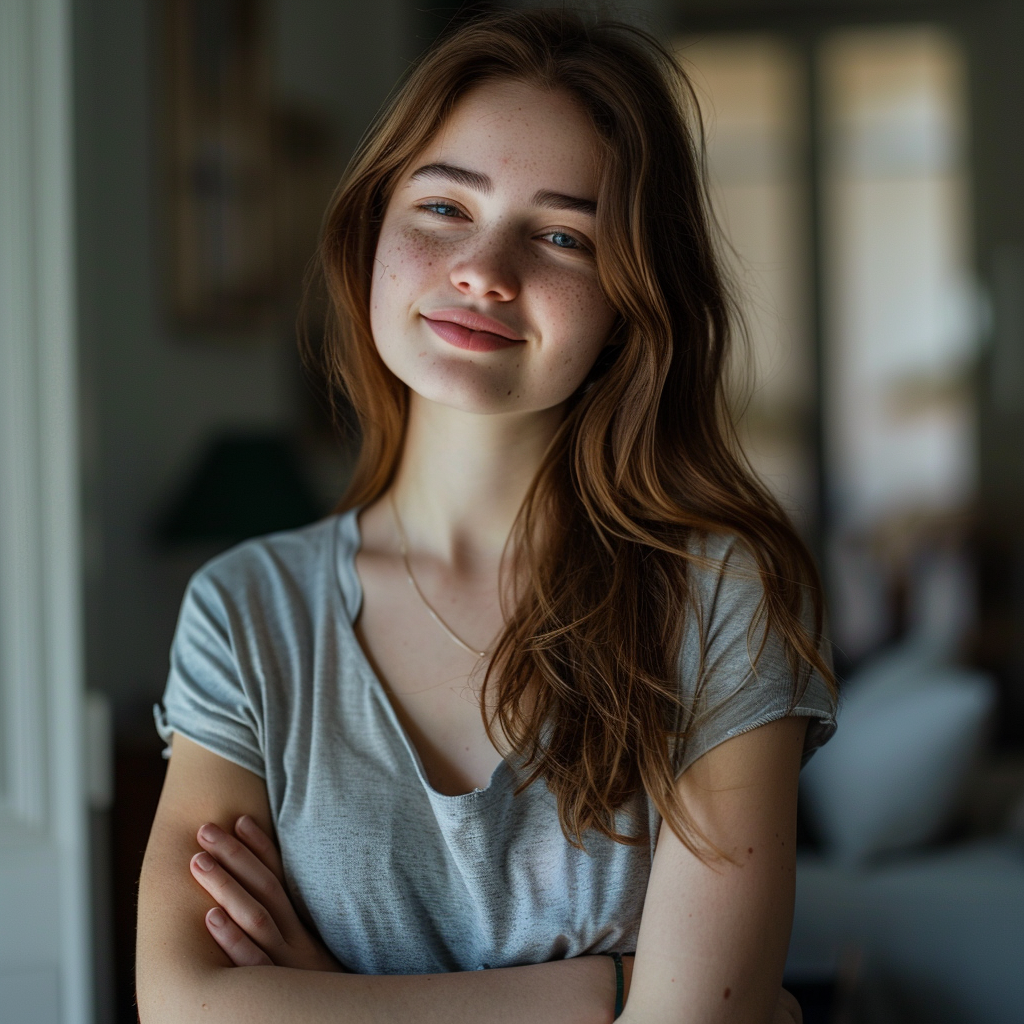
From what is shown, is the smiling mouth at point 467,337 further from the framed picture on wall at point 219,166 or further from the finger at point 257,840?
the framed picture on wall at point 219,166

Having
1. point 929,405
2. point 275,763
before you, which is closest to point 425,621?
point 275,763

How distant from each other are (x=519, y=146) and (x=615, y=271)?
159 millimetres

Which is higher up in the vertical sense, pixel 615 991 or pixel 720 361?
pixel 720 361

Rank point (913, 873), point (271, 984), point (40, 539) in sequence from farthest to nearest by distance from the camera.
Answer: point (913, 873) < point (40, 539) < point (271, 984)

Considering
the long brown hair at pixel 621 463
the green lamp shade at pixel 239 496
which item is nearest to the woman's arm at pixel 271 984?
the long brown hair at pixel 621 463

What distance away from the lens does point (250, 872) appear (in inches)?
43.7

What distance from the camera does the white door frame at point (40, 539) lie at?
1.57m

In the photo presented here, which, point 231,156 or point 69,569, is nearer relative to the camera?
point 69,569

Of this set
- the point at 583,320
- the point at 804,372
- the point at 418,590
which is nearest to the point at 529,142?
the point at 583,320

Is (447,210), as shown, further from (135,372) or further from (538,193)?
(135,372)

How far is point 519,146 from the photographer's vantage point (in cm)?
117

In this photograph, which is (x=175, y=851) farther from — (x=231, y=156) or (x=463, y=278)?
(x=231, y=156)

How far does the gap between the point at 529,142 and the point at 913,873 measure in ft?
5.78

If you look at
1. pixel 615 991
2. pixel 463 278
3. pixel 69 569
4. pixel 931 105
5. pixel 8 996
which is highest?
pixel 931 105
